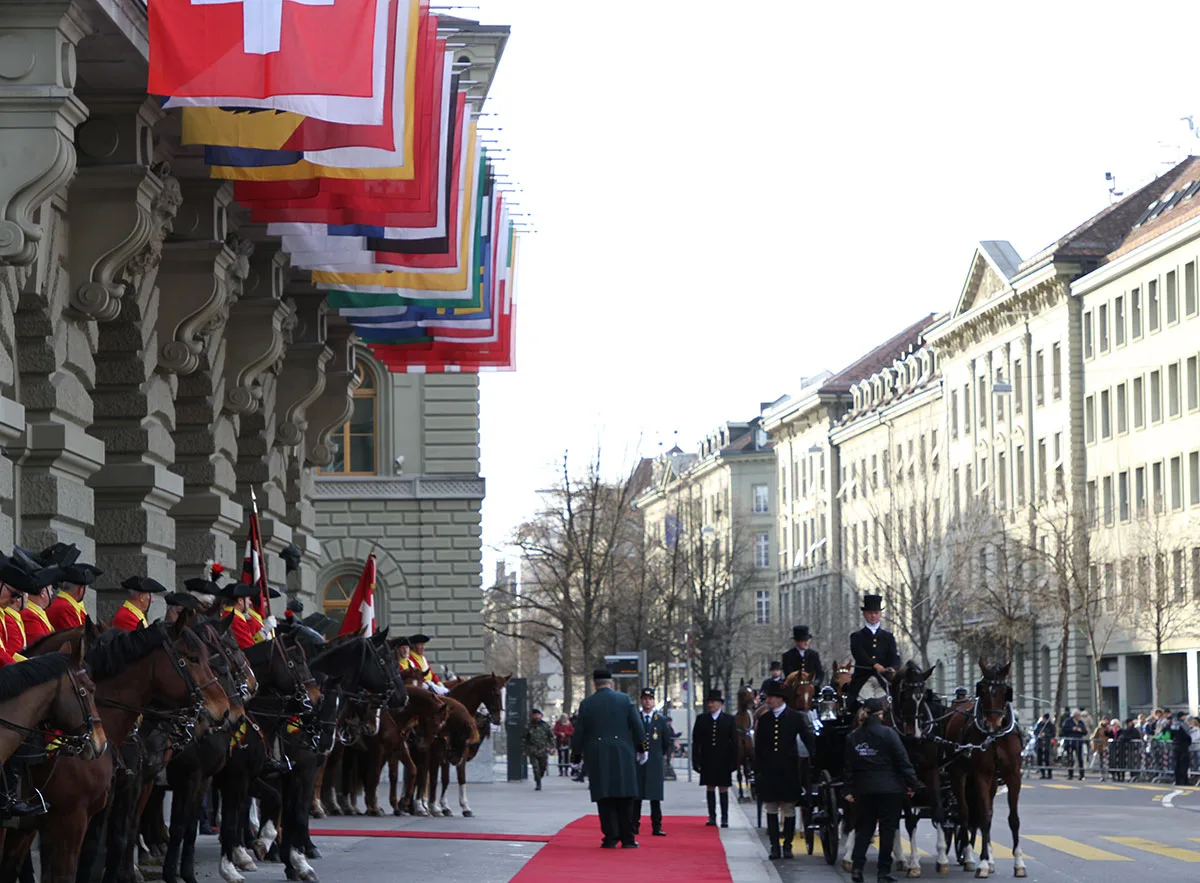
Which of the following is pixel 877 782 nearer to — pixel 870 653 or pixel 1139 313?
pixel 870 653

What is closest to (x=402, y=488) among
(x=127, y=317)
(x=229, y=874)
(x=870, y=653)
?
(x=127, y=317)

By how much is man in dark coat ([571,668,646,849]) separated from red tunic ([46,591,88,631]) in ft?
33.2

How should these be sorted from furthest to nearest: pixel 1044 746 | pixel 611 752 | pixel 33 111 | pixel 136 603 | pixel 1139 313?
pixel 1139 313 → pixel 1044 746 → pixel 611 752 → pixel 136 603 → pixel 33 111

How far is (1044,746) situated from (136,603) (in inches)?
1833

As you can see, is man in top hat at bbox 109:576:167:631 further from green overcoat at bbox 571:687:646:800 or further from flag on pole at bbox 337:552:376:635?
flag on pole at bbox 337:552:376:635

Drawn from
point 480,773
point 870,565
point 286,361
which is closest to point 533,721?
Result: point 480,773

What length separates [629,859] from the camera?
76.5 ft

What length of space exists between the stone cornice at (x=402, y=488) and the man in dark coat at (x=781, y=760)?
25.6 metres

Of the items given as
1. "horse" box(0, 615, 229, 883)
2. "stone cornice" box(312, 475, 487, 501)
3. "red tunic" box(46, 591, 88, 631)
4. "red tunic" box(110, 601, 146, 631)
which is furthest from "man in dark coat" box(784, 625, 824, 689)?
"stone cornice" box(312, 475, 487, 501)

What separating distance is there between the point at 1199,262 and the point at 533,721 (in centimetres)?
3722

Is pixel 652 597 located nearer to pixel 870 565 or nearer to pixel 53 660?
pixel 870 565

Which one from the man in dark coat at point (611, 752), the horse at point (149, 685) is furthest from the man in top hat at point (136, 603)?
the man in dark coat at point (611, 752)

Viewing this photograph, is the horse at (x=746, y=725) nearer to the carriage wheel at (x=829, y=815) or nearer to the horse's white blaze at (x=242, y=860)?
the carriage wheel at (x=829, y=815)

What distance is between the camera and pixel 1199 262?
7638cm
